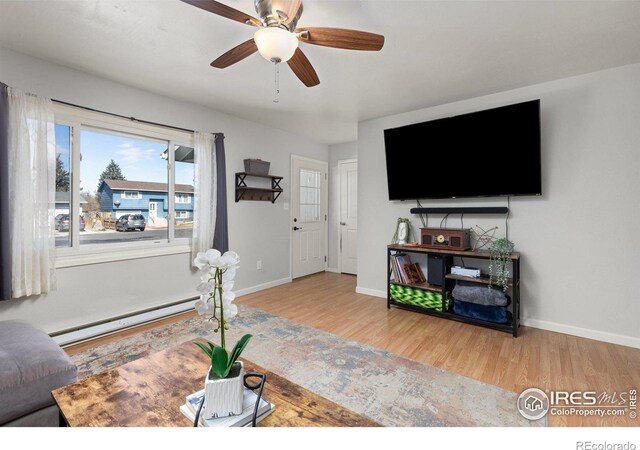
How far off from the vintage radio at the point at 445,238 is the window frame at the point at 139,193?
108 inches

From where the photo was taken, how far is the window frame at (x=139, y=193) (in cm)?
272

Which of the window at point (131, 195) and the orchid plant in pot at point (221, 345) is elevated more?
the window at point (131, 195)

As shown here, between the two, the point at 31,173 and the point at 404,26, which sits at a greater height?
the point at 404,26

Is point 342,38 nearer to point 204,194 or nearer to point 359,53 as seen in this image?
point 359,53

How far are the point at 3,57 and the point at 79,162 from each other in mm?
874

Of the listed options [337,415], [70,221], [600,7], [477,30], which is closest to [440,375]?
[337,415]

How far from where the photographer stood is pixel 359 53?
94.7 inches

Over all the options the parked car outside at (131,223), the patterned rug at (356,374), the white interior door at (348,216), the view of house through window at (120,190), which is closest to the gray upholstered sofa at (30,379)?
the patterned rug at (356,374)

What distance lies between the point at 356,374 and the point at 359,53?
2425 millimetres

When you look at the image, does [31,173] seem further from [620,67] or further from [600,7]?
[620,67]

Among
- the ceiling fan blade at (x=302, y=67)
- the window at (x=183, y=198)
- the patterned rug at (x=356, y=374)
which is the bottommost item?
the patterned rug at (x=356, y=374)

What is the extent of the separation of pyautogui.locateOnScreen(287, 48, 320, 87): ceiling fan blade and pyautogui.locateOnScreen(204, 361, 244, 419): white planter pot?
67.1 inches

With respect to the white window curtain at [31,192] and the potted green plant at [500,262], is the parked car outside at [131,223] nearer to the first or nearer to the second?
the white window curtain at [31,192]

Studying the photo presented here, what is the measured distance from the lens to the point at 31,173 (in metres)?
2.43
